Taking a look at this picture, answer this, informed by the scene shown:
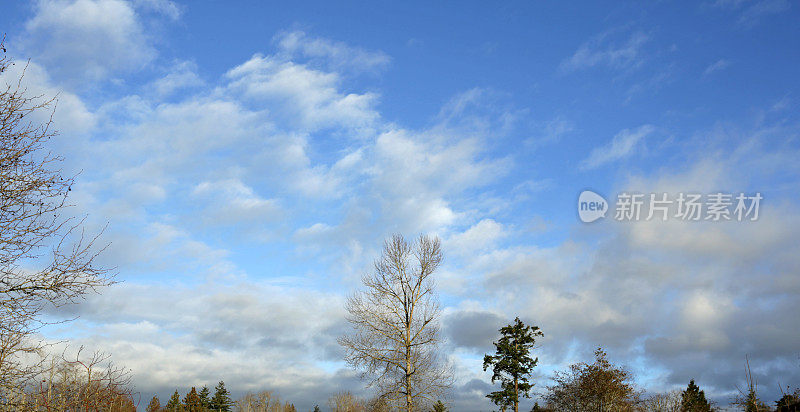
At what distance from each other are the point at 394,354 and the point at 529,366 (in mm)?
31781

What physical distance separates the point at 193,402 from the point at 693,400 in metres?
70.1

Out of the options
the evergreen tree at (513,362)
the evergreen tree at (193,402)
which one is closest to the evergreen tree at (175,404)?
the evergreen tree at (193,402)

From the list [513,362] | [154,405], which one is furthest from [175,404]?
[513,362]

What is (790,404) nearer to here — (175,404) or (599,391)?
(599,391)

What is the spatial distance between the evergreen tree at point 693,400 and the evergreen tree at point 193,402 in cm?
6500

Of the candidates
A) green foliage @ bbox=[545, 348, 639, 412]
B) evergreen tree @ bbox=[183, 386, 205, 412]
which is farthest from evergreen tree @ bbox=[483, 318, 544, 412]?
evergreen tree @ bbox=[183, 386, 205, 412]

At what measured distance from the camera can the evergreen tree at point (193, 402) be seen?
82.2 m

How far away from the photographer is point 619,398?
4422cm

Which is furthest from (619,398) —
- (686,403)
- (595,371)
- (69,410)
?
(69,410)

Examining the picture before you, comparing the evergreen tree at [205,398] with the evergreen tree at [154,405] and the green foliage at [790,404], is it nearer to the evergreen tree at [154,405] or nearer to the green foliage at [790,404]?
the evergreen tree at [154,405]

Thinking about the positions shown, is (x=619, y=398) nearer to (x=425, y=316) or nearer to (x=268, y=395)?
(x=425, y=316)

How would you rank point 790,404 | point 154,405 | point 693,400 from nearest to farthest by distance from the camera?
point 790,404, point 693,400, point 154,405

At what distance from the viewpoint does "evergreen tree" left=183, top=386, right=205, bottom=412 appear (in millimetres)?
82231

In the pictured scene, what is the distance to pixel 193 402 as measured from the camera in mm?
85375
